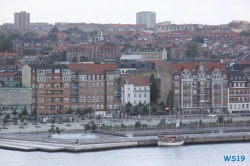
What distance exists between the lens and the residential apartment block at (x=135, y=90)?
6188 centimetres

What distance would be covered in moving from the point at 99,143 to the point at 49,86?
47.7 feet

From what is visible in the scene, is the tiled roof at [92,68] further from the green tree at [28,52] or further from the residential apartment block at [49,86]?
the green tree at [28,52]

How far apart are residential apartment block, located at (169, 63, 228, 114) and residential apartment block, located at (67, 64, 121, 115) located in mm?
4333

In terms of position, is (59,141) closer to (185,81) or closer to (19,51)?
(185,81)

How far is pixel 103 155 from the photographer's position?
4241 centimetres

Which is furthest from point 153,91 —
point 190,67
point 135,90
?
point 190,67

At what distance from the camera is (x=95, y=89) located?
198 ft

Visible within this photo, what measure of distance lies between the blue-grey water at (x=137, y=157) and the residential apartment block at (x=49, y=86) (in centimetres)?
1453

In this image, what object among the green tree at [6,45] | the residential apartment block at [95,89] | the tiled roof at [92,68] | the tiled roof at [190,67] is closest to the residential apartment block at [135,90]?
the residential apartment block at [95,89]

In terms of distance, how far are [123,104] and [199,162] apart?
70.1 ft

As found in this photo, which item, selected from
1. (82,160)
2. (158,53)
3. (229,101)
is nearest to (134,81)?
(229,101)

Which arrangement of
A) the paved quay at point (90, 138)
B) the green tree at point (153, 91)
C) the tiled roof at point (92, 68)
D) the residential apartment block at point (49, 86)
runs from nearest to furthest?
1. the paved quay at point (90, 138)
2. the residential apartment block at point (49, 86)
3. the tiled roof at point (92, 68)
4. the green tree at point (153, 91)

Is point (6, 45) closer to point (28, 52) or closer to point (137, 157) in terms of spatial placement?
point (28, 52)

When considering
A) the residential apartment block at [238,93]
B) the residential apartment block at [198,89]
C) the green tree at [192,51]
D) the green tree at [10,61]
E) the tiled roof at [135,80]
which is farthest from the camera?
the green tree at [192,51]
